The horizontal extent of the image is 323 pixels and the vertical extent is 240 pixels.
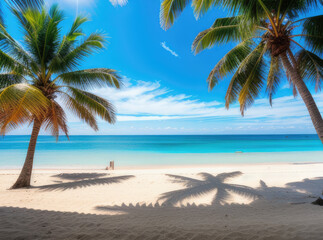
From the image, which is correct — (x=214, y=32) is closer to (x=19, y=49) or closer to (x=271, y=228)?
(x=271, y=228)

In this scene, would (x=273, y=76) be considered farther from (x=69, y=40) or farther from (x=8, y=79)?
(x=8, y=79)

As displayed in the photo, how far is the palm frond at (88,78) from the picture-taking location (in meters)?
6.20

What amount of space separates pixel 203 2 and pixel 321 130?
4.63 m

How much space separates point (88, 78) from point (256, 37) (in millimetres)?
6429

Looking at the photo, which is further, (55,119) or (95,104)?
(95,104)

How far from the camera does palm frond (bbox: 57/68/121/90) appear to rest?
244 inches

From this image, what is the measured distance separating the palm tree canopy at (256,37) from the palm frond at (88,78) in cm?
316

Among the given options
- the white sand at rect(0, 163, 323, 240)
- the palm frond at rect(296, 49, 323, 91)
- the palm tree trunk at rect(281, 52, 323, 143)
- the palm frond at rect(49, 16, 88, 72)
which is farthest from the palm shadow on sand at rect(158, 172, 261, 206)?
the palm frond at rect(49, 16, 88, 72)

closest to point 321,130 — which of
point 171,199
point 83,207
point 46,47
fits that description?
point 171,199

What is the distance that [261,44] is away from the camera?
18.8 feet

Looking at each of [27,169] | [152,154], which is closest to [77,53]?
[27,169]

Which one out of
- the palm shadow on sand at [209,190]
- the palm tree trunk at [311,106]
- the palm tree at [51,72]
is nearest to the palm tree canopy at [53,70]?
the palm tree at [51,72]

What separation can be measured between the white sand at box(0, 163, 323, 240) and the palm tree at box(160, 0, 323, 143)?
245 cm

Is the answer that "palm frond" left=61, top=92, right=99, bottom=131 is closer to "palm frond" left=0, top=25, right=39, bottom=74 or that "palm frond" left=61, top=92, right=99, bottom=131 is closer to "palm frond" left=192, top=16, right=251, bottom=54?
"palm frond" left=0, top=25, right=39, bottom=74
